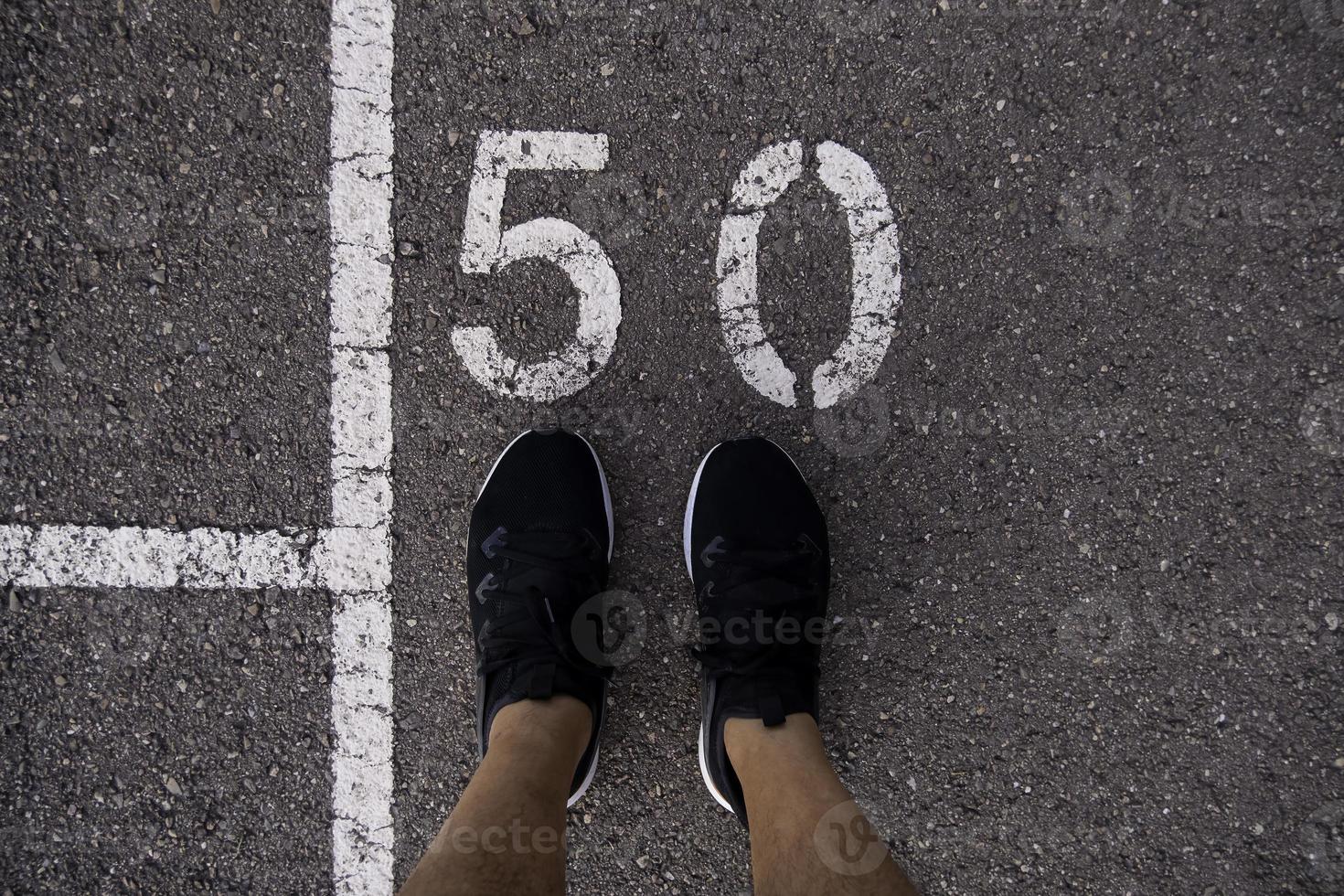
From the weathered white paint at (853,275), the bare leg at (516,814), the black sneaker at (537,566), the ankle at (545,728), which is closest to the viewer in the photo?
the bare leg at (516,814)

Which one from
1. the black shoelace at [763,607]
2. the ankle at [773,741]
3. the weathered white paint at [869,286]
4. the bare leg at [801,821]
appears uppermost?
the weathered white paint at [869,286]

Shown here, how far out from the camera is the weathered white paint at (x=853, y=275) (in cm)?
220

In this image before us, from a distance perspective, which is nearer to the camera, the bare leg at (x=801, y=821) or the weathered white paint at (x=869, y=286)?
the bare leg at (x=801, y=821)

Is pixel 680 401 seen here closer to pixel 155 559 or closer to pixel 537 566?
pixel 537 566

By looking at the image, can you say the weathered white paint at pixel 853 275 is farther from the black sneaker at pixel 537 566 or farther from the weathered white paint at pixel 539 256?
the black sneaker at pixel 537 566

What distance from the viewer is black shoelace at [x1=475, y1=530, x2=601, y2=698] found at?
6.88 ft

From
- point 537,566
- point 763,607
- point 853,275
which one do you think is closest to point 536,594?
point 537,566

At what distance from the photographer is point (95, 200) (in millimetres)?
2148

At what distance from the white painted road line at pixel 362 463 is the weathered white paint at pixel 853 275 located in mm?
1061

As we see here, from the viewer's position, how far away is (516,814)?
171 centimetres

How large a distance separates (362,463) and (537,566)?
62 cm

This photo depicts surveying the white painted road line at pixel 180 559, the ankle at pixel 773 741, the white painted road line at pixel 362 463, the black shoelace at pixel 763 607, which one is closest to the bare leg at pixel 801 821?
the ankle at pixel 773 741

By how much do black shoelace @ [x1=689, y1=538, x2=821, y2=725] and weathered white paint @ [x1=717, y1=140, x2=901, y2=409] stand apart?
555mm

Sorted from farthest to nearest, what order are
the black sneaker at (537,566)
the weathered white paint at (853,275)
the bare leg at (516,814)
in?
the weathered white paint at (853,275)
the black sneaker at (537,566)
the bare leg at (516,814)
